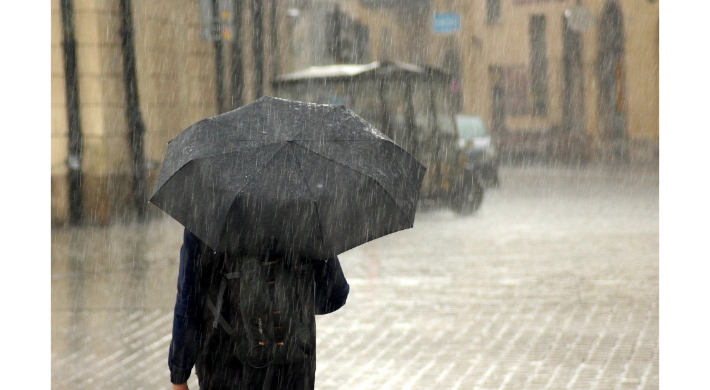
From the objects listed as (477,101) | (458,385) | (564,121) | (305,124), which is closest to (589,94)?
(564,121)

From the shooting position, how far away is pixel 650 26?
3375cm

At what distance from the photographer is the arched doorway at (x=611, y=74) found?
1353 inches

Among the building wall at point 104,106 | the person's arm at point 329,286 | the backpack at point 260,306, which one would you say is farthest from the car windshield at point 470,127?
the backpack at point 260,306

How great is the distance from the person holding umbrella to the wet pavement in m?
2.88

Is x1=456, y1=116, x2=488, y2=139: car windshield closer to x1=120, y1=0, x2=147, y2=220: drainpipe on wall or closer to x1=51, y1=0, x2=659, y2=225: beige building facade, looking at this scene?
x1=51, y1=0, x2=659, y2=225: beige building facade

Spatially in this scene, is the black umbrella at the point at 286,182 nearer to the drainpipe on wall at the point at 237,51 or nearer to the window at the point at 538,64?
the drainpipe on wall at the point at 237,51

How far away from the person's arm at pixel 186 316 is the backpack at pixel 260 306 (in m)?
0.03

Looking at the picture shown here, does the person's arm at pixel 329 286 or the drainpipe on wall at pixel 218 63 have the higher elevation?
the drainpipe on wall at pixel 218 63

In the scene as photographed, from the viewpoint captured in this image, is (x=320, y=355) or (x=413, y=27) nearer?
(x=320, y=355)

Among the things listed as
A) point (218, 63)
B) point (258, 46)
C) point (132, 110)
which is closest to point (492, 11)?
point (258, 46)

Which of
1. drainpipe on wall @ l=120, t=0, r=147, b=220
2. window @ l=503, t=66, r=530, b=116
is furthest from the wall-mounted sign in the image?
drainpipe on wall @ l=120, t=0, r=147, b=220

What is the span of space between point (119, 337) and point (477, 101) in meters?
35.0

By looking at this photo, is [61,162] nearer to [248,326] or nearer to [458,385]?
[458,385]

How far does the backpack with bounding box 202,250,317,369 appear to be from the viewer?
108 inches
